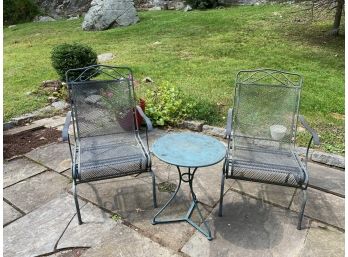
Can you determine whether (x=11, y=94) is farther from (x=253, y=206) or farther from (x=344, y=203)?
(x=344, y=203)

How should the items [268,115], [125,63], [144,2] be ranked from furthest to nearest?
[144,2]
[125,63]
[268,115]

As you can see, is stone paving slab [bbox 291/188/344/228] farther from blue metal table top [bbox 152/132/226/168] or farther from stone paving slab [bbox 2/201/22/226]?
stone paving slab [bbox 2/201/22/226]

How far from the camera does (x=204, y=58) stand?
27.3 feet

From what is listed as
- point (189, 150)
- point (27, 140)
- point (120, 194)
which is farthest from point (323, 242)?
point (27, 140)

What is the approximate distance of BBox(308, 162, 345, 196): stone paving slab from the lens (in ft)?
10.8

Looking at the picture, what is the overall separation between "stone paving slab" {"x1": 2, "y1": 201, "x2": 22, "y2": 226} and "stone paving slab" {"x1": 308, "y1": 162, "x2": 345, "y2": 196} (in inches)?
112

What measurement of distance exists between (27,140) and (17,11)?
15.2 m

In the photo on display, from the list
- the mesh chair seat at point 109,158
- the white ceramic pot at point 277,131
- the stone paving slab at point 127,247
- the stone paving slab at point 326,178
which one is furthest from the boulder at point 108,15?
the stone paving slab at point 127,247

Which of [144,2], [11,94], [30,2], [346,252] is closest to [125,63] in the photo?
[11,94]

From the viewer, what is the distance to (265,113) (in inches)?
139

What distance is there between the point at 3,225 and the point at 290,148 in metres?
2.72

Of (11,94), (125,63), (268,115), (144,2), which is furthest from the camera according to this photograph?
(144,2)

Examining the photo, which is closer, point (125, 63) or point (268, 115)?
point (268, 115)

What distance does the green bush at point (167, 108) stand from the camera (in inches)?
187
